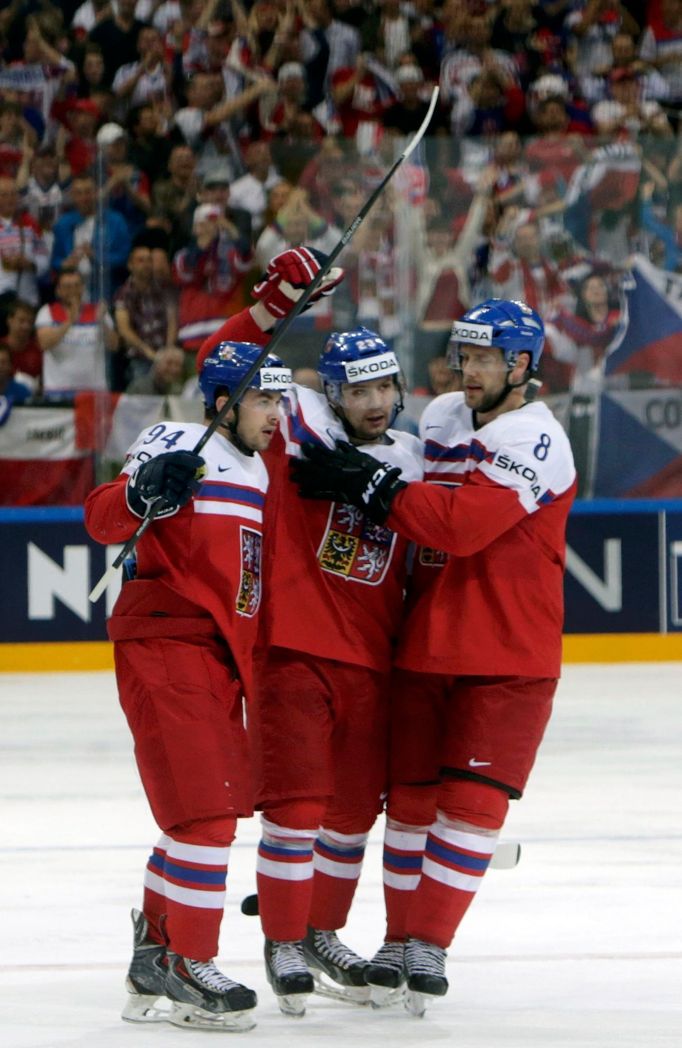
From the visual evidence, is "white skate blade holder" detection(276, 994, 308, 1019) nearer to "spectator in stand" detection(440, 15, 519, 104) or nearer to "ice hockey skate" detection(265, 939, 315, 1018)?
"ice hockey skate" detection(265, 939, 315, 1018)

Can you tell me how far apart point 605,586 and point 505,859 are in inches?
204

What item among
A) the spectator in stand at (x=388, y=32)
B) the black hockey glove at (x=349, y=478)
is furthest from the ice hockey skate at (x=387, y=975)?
the spectator in stand at (x=388, y=32)

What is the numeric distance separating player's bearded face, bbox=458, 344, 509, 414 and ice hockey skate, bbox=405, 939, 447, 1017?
1042mm

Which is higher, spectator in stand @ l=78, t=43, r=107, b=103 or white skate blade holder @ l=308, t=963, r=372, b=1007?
spectator in stand @ l=78, t=43, r=107, b=103

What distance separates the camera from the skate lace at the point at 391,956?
3545 millimetres

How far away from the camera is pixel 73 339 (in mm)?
8336

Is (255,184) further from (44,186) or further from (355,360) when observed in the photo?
(355,360)

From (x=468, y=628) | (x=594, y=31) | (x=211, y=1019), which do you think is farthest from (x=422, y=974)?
(x=594, y=31)

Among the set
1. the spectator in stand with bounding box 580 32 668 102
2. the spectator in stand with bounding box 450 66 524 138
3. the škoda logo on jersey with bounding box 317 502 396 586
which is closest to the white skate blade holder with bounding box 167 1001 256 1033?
the škoda logo on jersey with bounding box 317 502 396 586

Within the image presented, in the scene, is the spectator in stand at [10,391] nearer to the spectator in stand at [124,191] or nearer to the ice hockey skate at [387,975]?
the spectator in stand at [124,191]

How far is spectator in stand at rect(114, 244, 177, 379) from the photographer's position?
8.30 m

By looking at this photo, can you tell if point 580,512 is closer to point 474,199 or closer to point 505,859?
point 474,199

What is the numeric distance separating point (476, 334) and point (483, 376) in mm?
83

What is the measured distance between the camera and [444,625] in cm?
353
